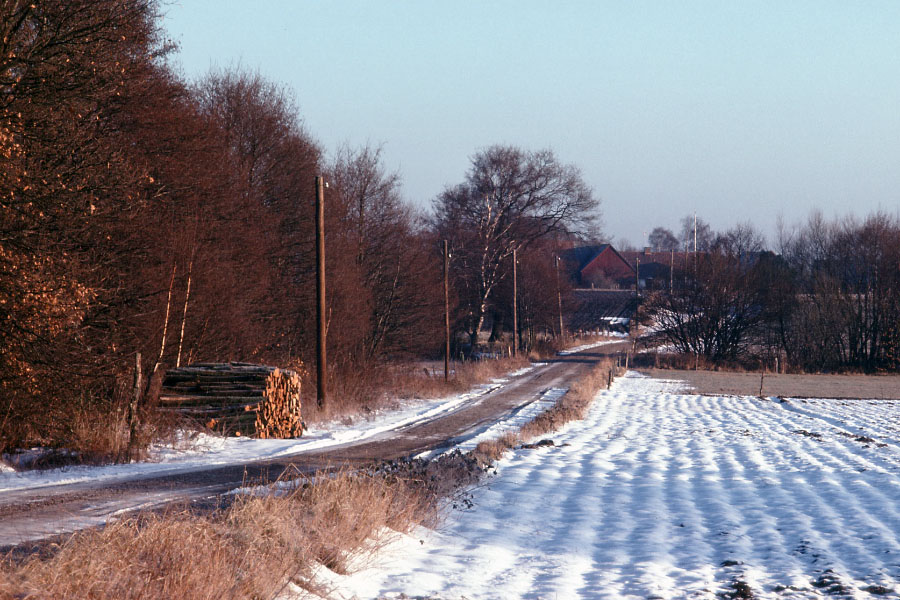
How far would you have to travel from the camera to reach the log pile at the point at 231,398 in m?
16.2

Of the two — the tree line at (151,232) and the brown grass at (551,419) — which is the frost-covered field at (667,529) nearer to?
the brown grass at (551,419)

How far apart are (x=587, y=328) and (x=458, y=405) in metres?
A: 51.8

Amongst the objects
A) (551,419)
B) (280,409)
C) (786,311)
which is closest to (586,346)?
(786,311)

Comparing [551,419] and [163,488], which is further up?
[163,488]

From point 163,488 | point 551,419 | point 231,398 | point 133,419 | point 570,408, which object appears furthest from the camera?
point 570,408

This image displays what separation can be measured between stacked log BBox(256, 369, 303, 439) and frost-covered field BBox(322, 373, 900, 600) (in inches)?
228

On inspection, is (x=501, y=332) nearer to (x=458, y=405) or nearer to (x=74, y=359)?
(x=458, y=405)

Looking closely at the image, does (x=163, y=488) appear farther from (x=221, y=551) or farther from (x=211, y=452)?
(x=221, y=551)

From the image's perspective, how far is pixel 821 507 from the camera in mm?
9609

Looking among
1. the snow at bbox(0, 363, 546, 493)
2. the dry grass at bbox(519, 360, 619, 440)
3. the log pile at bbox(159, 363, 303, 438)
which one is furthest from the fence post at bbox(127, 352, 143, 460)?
the dry grass at bbox(519, 360, 619, 440)

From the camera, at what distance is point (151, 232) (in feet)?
61.7

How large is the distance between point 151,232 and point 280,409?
17.4 feet

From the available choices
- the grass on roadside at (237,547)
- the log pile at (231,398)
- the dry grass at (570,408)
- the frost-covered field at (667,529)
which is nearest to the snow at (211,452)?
the log pile at (231,398)

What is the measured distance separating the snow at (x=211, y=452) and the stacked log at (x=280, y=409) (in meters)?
0.36
